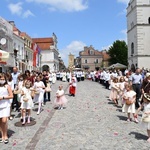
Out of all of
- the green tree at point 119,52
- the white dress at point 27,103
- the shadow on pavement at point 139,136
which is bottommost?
the shadow on pavement at point 139,136

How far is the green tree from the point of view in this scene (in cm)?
7288

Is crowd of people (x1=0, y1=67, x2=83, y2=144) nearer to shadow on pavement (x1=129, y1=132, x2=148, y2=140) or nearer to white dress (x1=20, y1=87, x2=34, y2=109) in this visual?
white dress (x1=20, y1=87, x2=34, y2=109)

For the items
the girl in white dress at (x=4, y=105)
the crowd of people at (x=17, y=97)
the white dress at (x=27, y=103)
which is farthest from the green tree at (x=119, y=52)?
the girl in white dress at (x=4, y=105)

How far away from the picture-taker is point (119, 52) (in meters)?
73.2

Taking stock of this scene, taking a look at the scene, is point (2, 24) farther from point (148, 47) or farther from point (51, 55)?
point (51, 55)

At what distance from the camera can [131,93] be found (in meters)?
9.42

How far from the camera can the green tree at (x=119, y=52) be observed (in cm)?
7288

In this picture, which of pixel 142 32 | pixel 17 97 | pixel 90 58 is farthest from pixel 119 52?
pixel 17 97

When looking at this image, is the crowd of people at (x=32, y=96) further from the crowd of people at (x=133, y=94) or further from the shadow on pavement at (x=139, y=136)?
the shadow on pavement at (x=139, y=136)

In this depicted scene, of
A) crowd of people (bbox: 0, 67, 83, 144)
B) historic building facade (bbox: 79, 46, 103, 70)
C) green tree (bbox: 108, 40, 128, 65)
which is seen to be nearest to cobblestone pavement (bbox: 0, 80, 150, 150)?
crowd of people (bbox: 0, 67, 83, 144)

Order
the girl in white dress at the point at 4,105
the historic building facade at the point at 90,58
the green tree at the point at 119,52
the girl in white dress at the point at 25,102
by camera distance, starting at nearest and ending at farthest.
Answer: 1. the girl in white dress at the point at 4,105
2. the girl in white dress at the point at 25,102
3. the green tree at the point at 119,52
4. the historic building facade at the point at 90,58

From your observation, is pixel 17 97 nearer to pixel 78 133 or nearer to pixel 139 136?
pixel 78 133

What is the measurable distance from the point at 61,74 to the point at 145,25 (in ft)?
48.4

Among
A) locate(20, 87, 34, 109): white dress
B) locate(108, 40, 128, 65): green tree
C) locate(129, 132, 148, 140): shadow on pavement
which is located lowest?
locate(129, 132, 148, 140): shadow on pavement
